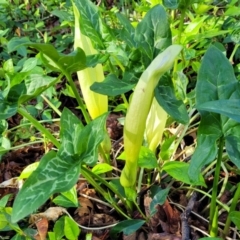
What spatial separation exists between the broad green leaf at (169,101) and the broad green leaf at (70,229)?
0.29 metres

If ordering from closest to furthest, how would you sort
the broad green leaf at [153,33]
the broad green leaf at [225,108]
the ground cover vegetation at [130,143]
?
the broad green leaf at [225,108] → the ground cover vegetation at [130,143] → the broad green leaf at [153,33]

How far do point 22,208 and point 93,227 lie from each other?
338 mm

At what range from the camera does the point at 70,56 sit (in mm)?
746

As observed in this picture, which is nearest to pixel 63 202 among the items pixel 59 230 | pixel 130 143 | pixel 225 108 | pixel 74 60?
pixel 59 230

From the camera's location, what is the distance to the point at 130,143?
0.83m

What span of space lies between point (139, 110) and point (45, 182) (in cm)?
21

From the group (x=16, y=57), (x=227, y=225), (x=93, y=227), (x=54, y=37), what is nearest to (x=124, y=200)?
(x=93, y=227)

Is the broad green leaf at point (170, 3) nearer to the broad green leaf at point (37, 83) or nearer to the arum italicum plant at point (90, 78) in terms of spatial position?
the arum italicum plant at point (90, 78)

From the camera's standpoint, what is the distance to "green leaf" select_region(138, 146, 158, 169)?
2.87 feet

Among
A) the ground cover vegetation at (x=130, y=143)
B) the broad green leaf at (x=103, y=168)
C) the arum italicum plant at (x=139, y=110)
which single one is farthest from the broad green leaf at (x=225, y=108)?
the broad green leaf at (x=103, y=168)

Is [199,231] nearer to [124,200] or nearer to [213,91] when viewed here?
[124,200]

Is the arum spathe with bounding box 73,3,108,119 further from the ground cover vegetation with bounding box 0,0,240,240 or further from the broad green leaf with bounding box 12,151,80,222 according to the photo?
the broad green leaf with bounding box 12,151,80,222

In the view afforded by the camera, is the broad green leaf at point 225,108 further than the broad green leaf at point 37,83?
No

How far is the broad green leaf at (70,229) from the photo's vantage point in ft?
2.69
